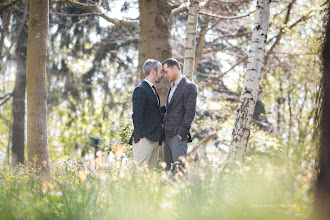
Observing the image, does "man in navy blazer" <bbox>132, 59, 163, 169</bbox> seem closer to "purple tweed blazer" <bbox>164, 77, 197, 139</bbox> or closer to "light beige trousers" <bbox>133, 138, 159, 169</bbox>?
"light beige trousers" <bbox>133, 138, 159, 169</bbox>

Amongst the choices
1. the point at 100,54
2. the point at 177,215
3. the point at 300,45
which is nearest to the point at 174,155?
the point at 177,215

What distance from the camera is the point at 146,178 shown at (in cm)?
413

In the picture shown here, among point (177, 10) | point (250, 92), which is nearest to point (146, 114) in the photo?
point (250, 92)

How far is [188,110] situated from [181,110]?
17 centimetres

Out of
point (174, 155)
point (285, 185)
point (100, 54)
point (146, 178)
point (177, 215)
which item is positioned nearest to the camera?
point (177, 215)

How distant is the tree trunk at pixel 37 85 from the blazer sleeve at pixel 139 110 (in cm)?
255

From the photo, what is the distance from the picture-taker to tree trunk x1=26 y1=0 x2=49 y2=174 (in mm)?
7660

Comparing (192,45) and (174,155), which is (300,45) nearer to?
(192,45)

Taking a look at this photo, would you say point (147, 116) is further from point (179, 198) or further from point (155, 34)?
point (155, 34)

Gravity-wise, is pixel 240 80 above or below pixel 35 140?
above

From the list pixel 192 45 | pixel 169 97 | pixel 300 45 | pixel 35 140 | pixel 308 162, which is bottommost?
pixel 35 140

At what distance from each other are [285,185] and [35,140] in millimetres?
5548

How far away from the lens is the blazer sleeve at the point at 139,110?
584cm

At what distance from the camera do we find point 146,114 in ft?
19.9
